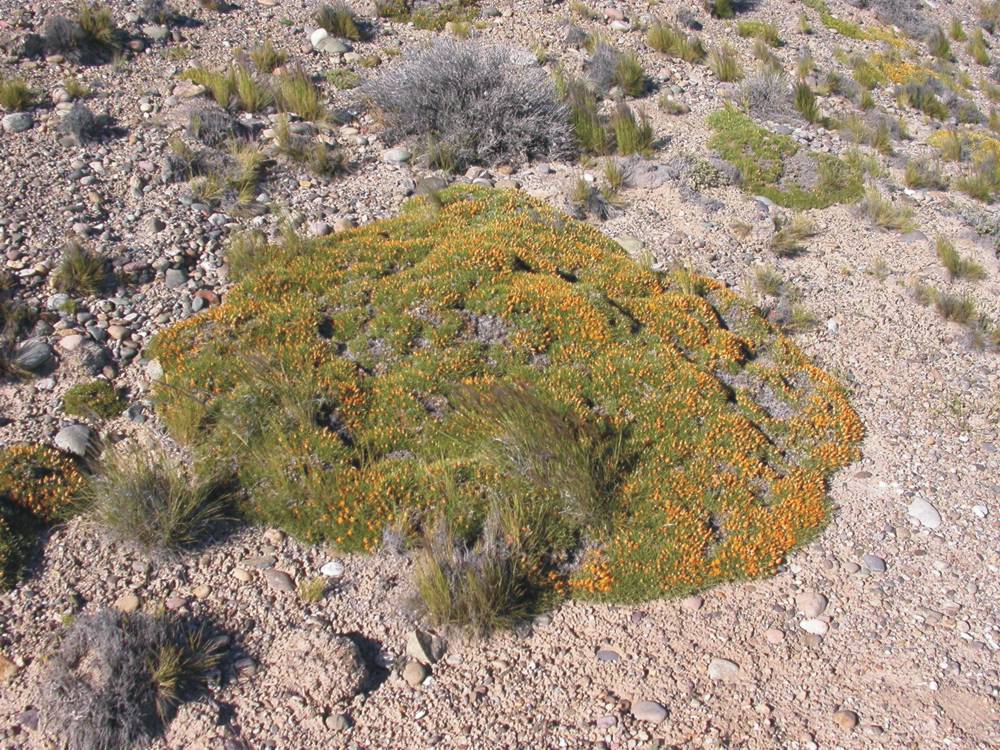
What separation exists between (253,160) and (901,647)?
8201 mm

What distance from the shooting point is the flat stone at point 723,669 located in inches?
206

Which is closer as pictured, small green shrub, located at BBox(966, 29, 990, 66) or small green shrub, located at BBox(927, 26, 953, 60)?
small green shrub, located at BBox(927, 26, 953, 60)

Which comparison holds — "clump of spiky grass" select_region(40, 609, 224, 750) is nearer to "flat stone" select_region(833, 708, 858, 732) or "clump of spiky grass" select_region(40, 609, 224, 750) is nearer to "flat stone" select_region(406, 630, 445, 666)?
"flat stone" select_region(406, 630, 445, 666)

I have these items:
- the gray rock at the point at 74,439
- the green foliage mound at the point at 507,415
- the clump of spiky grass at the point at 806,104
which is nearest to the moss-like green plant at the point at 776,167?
the clump of spiky grass at the point at 806,104

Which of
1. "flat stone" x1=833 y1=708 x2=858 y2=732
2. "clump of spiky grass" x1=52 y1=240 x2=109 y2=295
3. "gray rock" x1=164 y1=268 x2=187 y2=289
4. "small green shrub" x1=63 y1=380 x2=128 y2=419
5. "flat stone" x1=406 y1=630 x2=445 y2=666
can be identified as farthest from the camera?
"gray rock" x1=164 y1=268 x2=187 y2=289

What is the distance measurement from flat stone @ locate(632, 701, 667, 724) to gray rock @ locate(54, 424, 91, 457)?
4459 millimetres

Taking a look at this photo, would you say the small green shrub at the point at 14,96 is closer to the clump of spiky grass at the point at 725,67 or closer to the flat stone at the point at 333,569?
the flat stone at the point at 333,569

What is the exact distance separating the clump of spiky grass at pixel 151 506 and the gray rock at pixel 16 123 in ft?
18.4

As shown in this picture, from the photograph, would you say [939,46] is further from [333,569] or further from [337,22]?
[333,569]

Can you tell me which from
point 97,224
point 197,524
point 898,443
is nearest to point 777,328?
point 898,443

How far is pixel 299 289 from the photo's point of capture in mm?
7816

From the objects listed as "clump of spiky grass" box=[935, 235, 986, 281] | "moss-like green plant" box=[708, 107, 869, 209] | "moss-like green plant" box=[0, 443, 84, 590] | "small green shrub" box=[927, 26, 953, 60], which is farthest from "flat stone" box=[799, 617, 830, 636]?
"small green shrub" box=[927, 26, 953, 60]

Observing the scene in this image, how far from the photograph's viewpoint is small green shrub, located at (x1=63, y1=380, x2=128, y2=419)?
6652 mm

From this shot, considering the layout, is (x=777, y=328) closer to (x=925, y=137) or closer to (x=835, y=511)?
(x=835, y=511)
